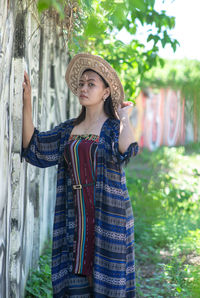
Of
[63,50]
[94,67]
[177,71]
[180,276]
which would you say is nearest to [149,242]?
[180,276]

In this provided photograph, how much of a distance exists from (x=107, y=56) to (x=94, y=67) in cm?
223

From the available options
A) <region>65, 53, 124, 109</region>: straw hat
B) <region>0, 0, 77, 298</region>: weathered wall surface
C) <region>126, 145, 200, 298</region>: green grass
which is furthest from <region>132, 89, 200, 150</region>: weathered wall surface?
<region>65, 53, 124, 109</region>: straw hat

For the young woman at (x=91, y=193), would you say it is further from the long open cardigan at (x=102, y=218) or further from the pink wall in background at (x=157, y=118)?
the pink wall in background at (x=157, y=118)

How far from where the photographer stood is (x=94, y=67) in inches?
111

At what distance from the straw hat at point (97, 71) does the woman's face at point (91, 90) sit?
0.15 ft

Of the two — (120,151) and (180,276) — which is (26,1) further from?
(180,276)

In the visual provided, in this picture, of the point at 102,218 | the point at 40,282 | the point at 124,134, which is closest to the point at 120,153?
the point at 124,134

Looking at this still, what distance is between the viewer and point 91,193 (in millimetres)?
2666

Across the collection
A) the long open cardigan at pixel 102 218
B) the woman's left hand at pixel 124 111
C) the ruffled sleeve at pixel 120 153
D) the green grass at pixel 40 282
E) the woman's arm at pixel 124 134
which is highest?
the woman's left hand at pixel 124 111

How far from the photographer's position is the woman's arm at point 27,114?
258 centimetres

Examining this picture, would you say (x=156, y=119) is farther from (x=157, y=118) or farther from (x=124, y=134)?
(x=124, y=134)

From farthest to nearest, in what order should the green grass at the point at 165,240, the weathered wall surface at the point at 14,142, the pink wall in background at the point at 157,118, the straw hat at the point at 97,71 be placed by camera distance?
1. the pink wall in background at the point at 157,118
2. the green grass at the point at 165,240
3. the straw hat at the point at 97,71
4. the weathered wall surface at the point at 14,142

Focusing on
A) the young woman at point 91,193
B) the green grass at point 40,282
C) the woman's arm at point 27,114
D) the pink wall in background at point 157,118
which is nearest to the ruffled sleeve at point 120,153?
the young woman at point 91,193

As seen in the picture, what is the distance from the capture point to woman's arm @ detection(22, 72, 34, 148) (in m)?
2.58
